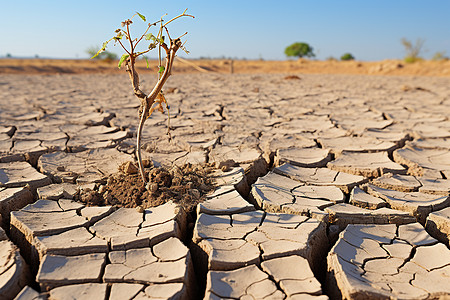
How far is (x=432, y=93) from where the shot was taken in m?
6.66

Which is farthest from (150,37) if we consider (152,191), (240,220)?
(240,220)

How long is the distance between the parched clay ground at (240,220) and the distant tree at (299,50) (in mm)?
31734

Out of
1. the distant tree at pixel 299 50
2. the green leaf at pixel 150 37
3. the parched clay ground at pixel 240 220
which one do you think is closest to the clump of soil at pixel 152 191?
the parched clay ground at pixel 240 220

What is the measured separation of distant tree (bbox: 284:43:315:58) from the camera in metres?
33.8

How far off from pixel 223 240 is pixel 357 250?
0.57m

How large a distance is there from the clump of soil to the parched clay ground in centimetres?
7

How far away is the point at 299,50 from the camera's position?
33.8 m

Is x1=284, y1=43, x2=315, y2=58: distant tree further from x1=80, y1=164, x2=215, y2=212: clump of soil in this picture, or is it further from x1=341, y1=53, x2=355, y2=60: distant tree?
x1=80, y1=164, x2=215, y2=212: clump of soil

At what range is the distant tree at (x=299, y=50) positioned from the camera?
111 ft

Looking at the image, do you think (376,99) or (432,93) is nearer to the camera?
(376,99)

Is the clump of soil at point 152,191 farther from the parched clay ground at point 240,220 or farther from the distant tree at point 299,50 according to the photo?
the distant tree at point 299,50

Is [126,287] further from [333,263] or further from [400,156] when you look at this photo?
[400,156]

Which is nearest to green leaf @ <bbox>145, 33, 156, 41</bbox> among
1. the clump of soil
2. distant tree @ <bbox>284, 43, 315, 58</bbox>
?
the clump of soil

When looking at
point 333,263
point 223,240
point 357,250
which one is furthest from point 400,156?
point 223,240
